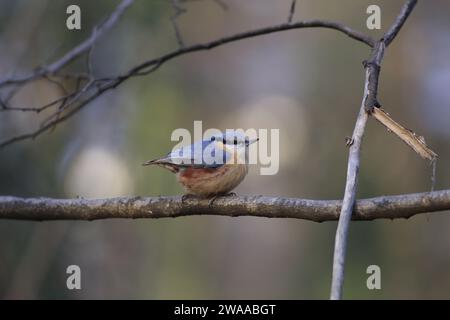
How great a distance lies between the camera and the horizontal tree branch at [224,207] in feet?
9.81

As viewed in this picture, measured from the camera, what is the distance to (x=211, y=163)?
375cm

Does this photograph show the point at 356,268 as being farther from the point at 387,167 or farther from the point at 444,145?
the point at 444,145

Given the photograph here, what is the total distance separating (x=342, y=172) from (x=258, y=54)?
477cm

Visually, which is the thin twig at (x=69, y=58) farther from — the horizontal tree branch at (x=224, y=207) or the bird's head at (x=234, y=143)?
the bird's head at (x=234, y=143)

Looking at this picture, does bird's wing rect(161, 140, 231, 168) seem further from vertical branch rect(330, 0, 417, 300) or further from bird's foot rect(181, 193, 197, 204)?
vertical branch rect(330, 0, 417, 300)

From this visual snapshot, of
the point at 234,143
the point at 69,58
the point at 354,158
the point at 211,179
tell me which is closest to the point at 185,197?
the point at 211,179

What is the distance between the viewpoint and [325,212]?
3.09 metres

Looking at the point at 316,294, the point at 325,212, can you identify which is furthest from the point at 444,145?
the point at 325,212

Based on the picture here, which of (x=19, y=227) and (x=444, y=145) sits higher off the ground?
(x=444, y=145)

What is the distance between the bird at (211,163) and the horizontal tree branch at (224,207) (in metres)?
0.10

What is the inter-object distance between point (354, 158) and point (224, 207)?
2.88 feet

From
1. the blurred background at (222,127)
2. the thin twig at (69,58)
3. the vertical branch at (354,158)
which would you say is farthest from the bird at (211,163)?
the blurred background at (222,127)

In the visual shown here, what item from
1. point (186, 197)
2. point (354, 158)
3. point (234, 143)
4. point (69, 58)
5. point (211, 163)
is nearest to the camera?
point (354, 158)

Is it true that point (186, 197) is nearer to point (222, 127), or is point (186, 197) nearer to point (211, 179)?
point (211, 179)
